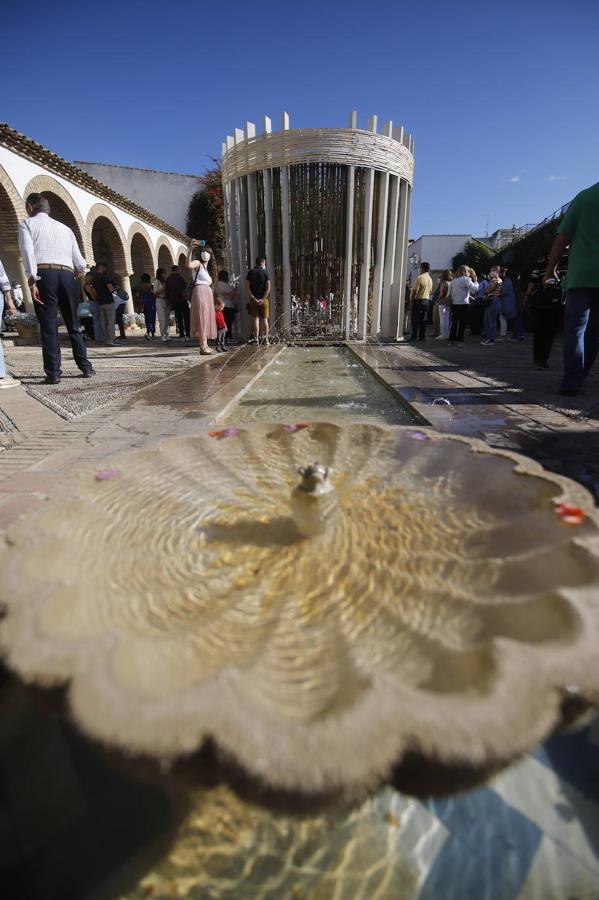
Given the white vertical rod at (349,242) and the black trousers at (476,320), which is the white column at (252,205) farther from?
the black trousers at (476,320)

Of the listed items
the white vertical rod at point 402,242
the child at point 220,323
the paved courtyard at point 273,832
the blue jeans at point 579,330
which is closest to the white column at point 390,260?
the white vertical rod at point 402,242

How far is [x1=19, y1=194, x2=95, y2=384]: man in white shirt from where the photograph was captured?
4.58m

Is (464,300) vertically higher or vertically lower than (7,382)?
A: higher

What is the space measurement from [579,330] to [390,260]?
7.39 m

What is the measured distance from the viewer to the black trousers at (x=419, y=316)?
10952 mm

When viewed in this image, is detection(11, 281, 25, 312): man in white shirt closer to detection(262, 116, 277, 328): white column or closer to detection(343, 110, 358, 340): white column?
detection(262, 116, 277, 328): white column

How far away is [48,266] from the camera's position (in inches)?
186

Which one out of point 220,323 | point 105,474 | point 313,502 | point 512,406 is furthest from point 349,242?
point 313,502

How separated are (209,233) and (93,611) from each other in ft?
93.3

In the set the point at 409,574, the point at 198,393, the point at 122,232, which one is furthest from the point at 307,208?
the point at 409,574

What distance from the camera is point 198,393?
4.46 meters

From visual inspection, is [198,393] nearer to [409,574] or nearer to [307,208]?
[409,574]

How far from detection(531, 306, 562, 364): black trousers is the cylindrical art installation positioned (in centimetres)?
495

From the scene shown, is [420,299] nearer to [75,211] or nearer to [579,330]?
[579,330]
